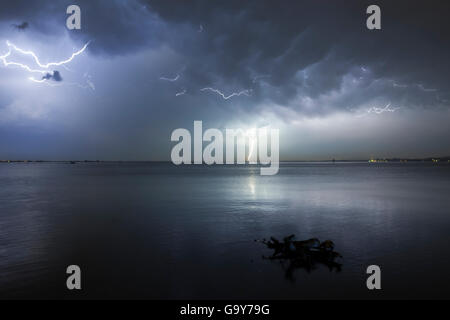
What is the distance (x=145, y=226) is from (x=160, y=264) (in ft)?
25.6

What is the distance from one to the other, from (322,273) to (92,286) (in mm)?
8177

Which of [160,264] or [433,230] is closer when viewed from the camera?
[160,264]

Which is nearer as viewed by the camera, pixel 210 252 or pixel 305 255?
pixel 305 255

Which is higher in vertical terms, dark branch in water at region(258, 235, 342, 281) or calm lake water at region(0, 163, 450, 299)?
dark branch in water at region(258, 235, 342, 281)

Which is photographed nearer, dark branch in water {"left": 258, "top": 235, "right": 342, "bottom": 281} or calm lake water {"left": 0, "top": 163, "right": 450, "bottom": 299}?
calm lake water {"left": 0, "top": 163, "right": 450, "bottom": 299}

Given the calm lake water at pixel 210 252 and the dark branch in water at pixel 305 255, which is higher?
the dark branch in water at pixel 305 255

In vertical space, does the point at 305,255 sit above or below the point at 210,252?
above

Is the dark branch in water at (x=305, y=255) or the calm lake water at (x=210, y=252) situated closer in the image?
the calm lake water at (x=210, y=252)

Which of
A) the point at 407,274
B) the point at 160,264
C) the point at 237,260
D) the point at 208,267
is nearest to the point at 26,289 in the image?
the point at 160,264

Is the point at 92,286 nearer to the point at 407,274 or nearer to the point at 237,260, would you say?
the point at 237,260

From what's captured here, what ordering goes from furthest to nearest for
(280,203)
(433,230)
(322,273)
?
(280,203)
(433,230)
(322,273)

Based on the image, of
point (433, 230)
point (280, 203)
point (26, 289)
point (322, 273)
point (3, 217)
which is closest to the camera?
point (26, 289)

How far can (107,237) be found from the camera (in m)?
16.5
